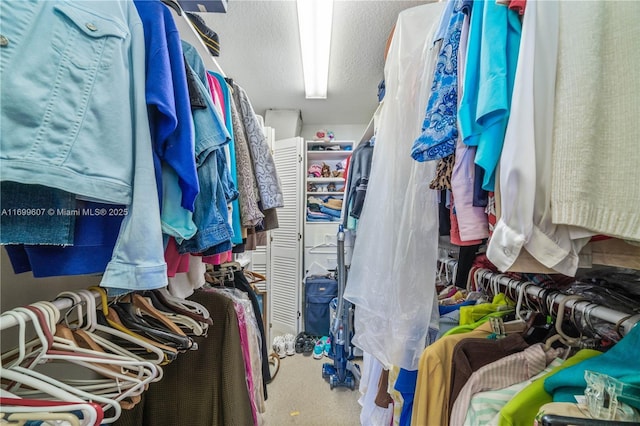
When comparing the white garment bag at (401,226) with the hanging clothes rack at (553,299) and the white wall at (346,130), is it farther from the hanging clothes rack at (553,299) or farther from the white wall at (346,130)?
the white wall at (346,130)

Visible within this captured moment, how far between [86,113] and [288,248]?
7.79 feet

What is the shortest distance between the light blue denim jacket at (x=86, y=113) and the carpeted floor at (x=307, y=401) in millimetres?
1636

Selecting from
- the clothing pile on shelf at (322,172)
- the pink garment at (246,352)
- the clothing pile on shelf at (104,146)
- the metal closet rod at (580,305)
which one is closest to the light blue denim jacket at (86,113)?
the clothing pile on shelf at (104,146)

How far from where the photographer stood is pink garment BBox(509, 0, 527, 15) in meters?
0.44

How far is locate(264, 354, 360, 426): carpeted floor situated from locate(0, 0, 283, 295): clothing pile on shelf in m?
1.56

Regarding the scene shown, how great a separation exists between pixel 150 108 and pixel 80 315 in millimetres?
436

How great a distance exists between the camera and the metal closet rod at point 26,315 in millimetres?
362

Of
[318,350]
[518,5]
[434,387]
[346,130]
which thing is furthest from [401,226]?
[346,130]

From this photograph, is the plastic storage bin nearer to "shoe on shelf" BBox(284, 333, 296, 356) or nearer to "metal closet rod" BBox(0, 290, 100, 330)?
"shoe on shelf" BBox(284, 333, 296, 356)

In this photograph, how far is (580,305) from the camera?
542mm

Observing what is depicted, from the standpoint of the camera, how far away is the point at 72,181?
400mm

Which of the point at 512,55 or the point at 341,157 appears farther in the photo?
the point at 341,157

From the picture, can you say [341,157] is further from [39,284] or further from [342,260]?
[39,284]

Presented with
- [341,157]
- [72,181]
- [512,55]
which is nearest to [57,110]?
[72,181]
